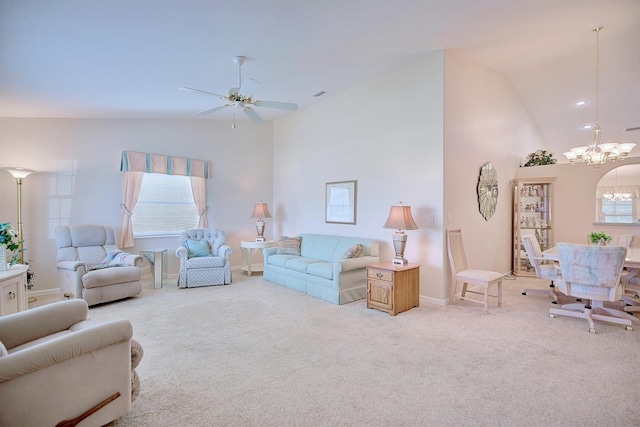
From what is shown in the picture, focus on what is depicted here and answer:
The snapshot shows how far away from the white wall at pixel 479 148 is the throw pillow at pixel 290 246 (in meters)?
2.68

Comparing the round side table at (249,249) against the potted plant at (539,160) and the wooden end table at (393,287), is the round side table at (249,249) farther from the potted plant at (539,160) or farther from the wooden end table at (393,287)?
the potted plant at (539,160)

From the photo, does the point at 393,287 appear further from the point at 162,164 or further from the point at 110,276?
the point at 162,164

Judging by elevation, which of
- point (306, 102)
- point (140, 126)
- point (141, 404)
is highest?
point (306, 102)

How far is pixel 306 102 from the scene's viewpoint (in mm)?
6281

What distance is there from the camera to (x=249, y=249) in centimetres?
659

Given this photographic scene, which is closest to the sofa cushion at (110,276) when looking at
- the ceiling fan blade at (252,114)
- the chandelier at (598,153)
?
the ceiling fan blade at (252,114)

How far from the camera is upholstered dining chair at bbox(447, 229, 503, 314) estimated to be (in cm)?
415

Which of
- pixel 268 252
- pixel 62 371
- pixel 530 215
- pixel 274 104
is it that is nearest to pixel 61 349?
pixel 62 371

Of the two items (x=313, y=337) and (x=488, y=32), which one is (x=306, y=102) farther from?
(x=313, y=337)

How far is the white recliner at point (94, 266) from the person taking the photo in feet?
14.5

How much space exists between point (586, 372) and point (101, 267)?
563 centimetres

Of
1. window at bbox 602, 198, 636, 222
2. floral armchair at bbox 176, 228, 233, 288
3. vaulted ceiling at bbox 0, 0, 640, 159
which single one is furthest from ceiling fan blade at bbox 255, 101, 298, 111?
window at bbox 602, 198, 636, 222

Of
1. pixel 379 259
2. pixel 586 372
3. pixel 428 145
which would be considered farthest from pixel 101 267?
pixel 586 372

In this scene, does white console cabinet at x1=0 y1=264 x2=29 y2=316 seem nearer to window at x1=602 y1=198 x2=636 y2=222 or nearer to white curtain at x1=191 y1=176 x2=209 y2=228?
white curtain at x1=191 y1=176 x2=209 y2=228
